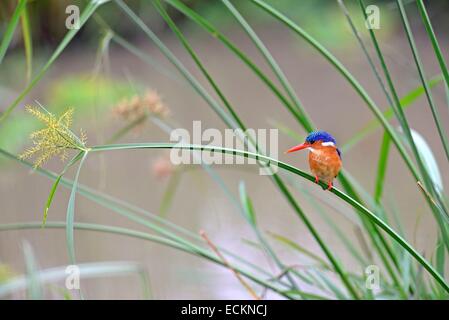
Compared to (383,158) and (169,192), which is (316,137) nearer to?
(383,158)

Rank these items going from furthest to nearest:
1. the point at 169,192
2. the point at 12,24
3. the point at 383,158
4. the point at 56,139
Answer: the point at 169,192, the point at 383,158, the point at 12,24, the point at 56,139

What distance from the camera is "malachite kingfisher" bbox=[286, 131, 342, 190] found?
645 mm

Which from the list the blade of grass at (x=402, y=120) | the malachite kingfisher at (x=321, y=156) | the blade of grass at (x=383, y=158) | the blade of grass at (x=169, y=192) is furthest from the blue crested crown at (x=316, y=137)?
the blade of grass at (x=169, y=192)

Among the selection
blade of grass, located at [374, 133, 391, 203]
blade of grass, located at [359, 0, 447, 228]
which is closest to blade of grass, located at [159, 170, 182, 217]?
blade of grass, located at [374, 133, 391, 203]

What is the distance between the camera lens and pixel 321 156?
645 millimetres

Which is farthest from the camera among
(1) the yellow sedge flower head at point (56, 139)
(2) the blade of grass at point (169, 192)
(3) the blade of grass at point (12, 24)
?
(2) the blade of grass at point (169, 192)

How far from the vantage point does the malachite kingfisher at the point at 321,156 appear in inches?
25.4

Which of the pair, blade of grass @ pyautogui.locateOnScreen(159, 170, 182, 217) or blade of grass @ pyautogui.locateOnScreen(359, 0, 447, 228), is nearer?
blade of grass @ pyautogui.locateOnScreen(359, 0, 447, 228)

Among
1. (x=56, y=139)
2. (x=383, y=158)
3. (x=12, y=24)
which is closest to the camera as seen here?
(x=56, y=139)

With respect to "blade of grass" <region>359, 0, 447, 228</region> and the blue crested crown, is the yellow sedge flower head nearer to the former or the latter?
the blue crested crown

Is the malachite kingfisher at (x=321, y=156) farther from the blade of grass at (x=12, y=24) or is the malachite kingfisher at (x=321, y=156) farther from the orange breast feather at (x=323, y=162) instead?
the blade of grass at (x=12, y=24)

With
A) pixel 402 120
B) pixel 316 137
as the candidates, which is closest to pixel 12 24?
pixel 316 137
